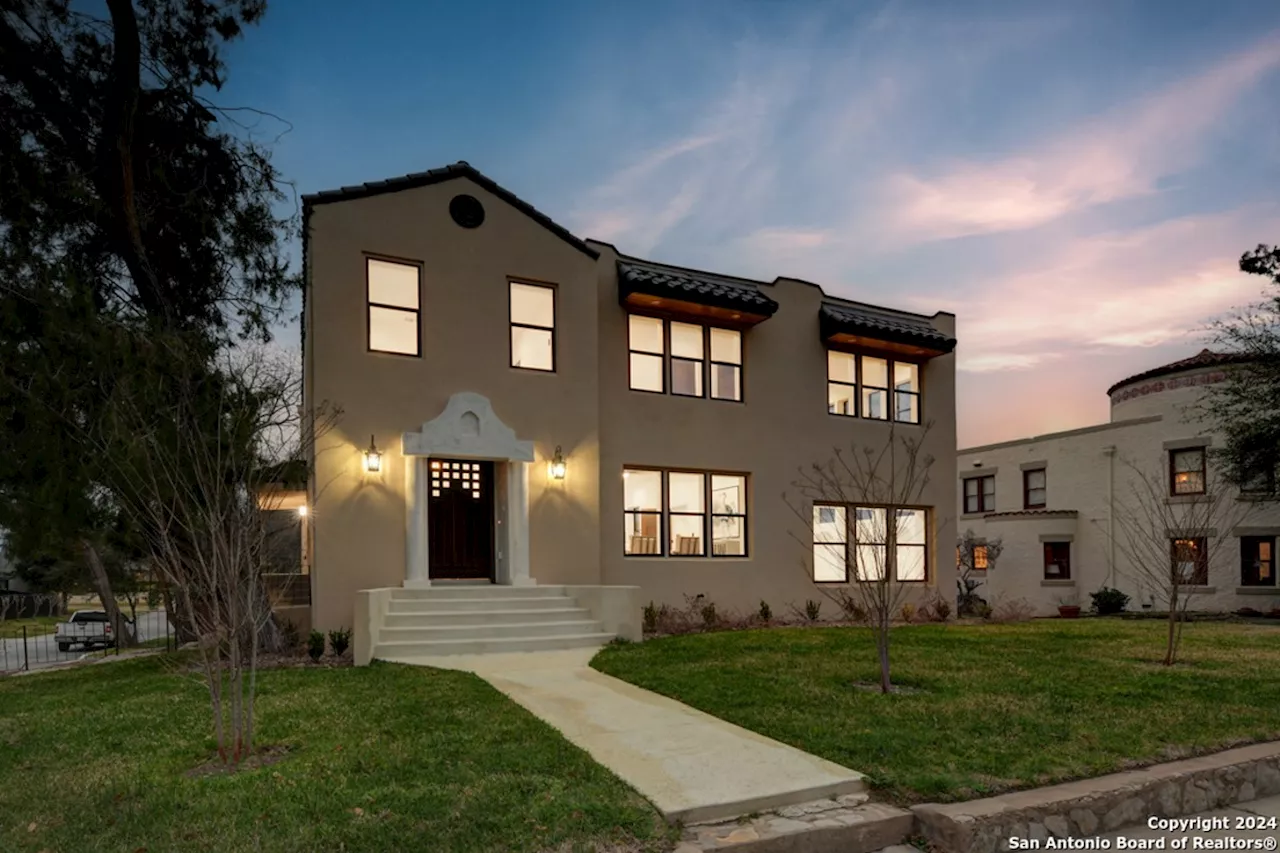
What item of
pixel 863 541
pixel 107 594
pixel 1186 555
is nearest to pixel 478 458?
pixel 863 541

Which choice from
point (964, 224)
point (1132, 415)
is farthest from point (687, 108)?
point (1132, 415)

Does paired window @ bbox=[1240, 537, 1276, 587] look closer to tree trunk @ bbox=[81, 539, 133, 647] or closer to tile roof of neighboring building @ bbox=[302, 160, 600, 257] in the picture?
tile roof of neighboring building @ bbox=[302, 160, 600, 257]

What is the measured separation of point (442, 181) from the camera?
12.8 metres

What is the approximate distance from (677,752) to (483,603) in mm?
6637

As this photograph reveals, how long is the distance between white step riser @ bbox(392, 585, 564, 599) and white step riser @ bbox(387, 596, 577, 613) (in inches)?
3.7

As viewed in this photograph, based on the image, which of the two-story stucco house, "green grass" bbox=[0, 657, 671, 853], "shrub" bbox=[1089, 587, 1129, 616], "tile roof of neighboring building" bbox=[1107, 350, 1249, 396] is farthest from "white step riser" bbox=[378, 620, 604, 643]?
"tile roof of neighboring building" bbox=[1107, 350, 1249, 396]

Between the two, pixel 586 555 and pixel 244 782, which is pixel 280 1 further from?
pixel 244 782

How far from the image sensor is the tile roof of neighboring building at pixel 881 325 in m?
16.2

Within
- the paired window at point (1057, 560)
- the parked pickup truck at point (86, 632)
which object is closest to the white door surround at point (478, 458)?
the parked pickup truck at point (86, 632)

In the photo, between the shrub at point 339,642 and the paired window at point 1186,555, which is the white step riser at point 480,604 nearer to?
the shrub at point 339,642

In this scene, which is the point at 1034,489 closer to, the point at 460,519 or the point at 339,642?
the point at 460,519

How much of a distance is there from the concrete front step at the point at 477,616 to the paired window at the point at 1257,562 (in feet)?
69.9

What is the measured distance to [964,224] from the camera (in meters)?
18.0

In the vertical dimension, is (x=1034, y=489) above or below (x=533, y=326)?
below
